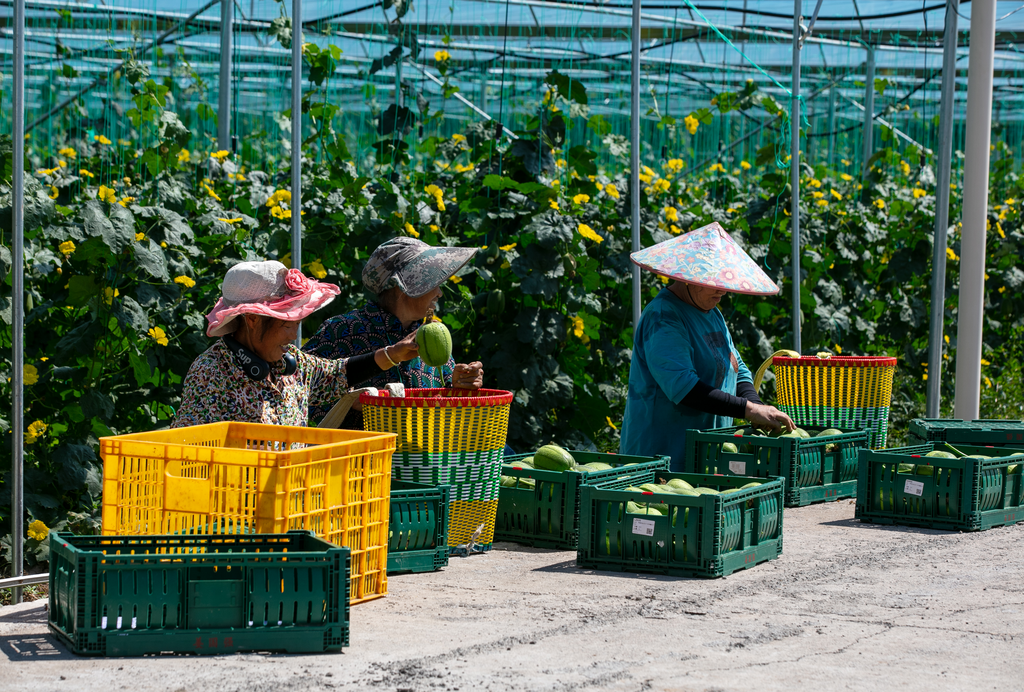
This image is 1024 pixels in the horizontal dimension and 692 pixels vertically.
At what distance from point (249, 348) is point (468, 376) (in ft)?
2.67

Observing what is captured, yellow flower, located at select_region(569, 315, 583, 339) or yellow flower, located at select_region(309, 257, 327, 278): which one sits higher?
yellow flower, located at select_region(309, 257, 327, 278)

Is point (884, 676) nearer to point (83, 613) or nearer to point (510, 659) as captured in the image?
point (510, 659)

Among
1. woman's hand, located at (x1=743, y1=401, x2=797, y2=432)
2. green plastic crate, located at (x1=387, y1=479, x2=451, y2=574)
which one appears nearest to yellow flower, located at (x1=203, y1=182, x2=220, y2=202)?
green plastic crate, located at (x1=387, y1=479, x2=451, y2=574)

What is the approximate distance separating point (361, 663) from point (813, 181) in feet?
24.3

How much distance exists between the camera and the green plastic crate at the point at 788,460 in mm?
5547

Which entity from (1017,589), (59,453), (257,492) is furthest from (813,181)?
(257,492)

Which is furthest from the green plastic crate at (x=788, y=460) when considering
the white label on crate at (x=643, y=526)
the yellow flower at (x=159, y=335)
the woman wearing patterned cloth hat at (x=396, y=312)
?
the yellow flower at (x=159, y=335)

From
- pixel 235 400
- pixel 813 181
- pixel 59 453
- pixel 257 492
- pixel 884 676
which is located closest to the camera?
pixel 884 676

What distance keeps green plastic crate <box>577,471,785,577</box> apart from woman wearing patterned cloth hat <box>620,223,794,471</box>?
0.83 metres

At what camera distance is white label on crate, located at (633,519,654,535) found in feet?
14.1

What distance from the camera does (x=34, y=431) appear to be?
4.81 m

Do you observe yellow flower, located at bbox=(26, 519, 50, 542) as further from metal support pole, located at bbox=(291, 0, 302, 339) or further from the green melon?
the green melon

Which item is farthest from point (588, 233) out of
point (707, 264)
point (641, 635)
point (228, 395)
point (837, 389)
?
point (641, 635)

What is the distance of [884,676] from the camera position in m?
3.04
